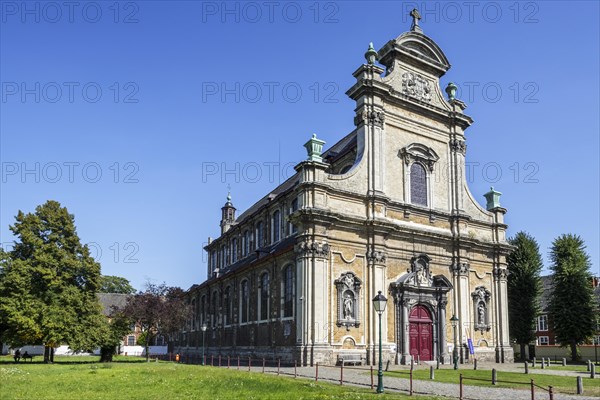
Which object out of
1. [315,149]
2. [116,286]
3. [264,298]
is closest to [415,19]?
[315,149]

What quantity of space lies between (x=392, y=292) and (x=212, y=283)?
70.7ft

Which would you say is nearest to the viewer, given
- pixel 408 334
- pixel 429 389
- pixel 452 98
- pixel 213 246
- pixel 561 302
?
pixel 429 389

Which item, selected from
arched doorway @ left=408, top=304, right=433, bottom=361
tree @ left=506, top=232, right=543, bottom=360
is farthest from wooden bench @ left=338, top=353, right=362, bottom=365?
tree @ left=506, top=232, right=543, bottom=360

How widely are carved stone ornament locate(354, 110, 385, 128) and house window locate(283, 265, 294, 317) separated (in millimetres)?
10081

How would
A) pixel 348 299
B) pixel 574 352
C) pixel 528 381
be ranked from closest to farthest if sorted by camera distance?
pixel 528 381 < pixel 348 299 < pixel 574 352

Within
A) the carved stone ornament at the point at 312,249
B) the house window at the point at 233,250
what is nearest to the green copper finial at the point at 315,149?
the carved stone ornament at the point at 312,249

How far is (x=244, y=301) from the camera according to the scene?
4103 cm

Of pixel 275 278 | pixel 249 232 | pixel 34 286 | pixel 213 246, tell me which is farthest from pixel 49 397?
pixel 213 246

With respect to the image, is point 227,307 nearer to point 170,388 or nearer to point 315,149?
point 315,149

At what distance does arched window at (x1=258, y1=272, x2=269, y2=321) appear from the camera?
3631 cm

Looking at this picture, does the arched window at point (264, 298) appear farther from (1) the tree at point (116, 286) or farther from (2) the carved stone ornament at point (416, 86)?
(1) the tree at point (116, 286)

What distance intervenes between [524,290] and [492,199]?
11069 millimetres

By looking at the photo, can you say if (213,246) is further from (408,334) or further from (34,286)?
(408,334)

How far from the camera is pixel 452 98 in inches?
1553
